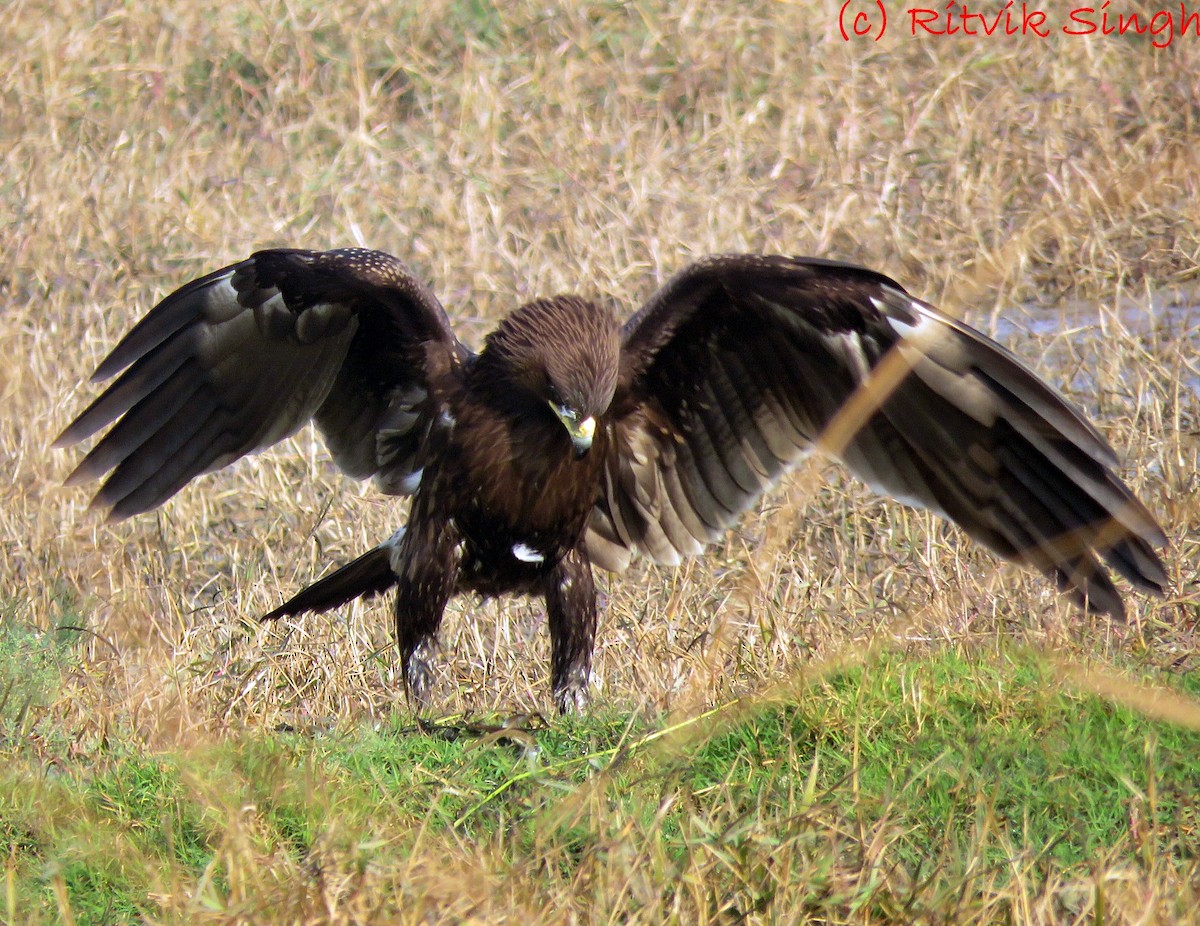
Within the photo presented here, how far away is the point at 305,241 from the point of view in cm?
880

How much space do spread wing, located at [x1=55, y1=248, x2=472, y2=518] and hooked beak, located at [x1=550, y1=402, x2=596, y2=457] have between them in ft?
1.88

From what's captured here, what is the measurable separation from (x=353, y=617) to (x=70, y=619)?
47.7 inches

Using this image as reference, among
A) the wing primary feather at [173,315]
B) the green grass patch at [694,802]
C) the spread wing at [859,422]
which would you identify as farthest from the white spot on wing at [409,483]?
the green grass patch at [694,802]

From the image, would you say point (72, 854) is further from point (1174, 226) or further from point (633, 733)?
point (1174, 226)

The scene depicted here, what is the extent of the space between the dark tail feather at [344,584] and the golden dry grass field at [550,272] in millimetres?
161

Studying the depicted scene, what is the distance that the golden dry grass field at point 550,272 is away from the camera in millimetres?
3908

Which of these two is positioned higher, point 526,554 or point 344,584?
point 526,554

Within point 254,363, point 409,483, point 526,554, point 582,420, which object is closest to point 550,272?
point 409,483

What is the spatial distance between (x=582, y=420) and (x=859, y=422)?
855 mm

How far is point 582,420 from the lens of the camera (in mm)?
4465

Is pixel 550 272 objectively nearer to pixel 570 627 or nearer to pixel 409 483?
pixel 409 483

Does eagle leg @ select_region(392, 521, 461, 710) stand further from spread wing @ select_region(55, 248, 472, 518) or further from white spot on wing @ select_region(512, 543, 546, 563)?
spread wing @ select_region(55, 248, 472, 518)

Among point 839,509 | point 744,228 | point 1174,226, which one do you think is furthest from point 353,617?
point 1174,226

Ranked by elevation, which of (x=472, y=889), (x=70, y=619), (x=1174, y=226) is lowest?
(x=70, y=619)
